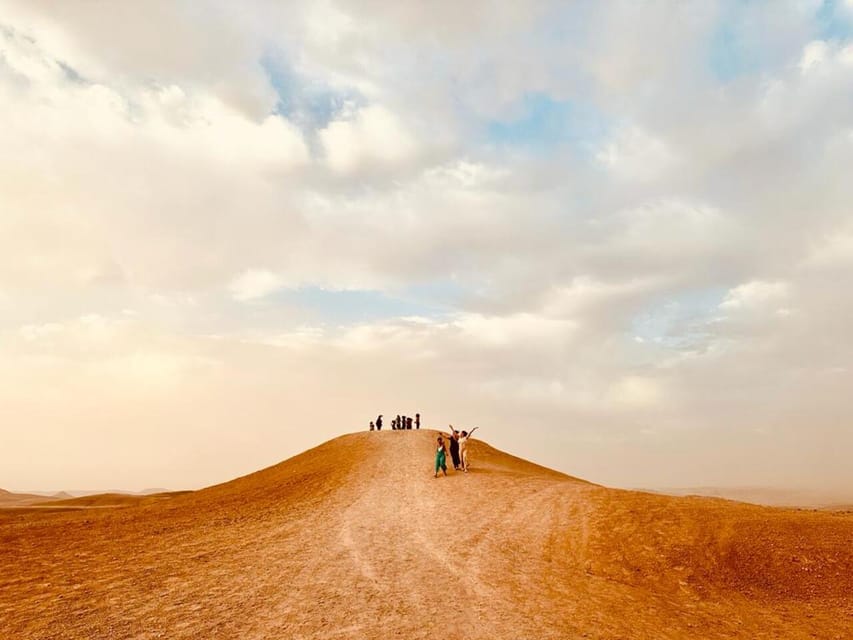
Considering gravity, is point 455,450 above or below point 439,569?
above

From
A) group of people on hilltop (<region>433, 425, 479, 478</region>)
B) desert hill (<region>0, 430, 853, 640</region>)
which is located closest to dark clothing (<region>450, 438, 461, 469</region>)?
group of people on hilltop (<region>433, 425, 479, 478</region>)

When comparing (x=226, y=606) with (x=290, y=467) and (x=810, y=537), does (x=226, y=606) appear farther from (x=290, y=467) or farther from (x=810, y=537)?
(x=290, y=467)

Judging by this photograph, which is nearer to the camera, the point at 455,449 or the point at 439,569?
the point at 439,569

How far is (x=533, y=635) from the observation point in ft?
36.7

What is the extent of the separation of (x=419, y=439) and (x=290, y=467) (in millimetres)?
10569

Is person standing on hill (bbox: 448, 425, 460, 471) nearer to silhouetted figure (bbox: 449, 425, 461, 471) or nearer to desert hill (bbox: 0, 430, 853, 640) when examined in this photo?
silhouetted figure (bbox: 449, 425, 461, 471)

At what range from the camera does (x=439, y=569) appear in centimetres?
1580

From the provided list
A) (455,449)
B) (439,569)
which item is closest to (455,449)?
(455,449)

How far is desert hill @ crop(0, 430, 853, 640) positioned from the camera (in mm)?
11727

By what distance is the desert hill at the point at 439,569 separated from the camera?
462 inches

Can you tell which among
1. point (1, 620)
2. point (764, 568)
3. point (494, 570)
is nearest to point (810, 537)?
point (764, 568)

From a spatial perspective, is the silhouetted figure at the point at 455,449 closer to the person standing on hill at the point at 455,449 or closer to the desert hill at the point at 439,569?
the person standing on hill at the point at 455,449

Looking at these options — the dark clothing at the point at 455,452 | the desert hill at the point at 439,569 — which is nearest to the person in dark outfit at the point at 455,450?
the dark clothing at the point at 455,452

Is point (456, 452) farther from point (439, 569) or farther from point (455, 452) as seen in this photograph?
point (439, 569)
